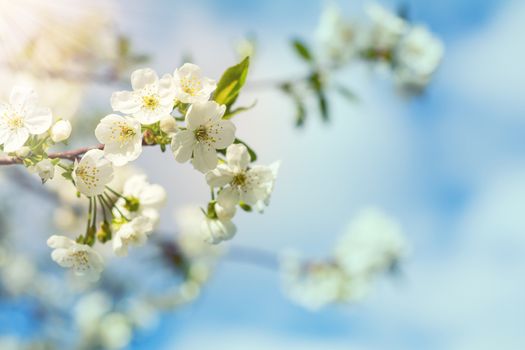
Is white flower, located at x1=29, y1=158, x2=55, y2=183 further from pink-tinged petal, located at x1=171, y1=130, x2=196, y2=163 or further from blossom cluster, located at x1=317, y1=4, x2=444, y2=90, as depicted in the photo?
blossom cluster, located at x1=317, y1=4, x2=444, y2=90

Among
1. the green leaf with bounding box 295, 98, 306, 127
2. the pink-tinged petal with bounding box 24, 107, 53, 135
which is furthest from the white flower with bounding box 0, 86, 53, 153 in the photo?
the green leaf with bounding box 295, 98, 306, 127

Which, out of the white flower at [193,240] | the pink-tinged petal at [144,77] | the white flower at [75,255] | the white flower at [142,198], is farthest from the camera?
the white flower at [193,240]

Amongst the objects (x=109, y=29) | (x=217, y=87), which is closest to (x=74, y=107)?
(x=109, y=29)

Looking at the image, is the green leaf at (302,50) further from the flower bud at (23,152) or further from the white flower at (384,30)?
the flower bud at (23,152)

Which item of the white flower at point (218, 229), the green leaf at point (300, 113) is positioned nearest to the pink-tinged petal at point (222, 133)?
the white flower at point (218, 229)

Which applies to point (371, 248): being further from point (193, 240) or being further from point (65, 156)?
point (65, 156)

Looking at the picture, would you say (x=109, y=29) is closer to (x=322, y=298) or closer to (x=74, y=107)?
(x=74, y=107)
